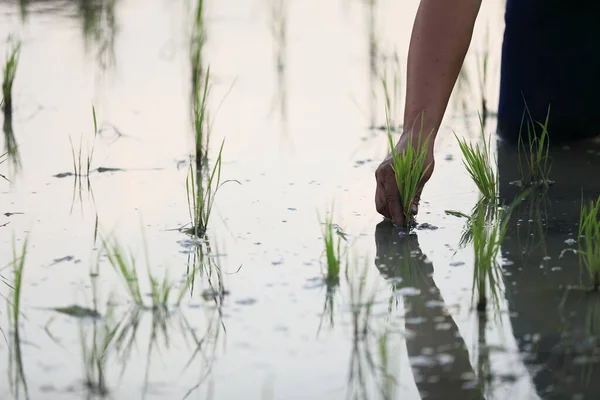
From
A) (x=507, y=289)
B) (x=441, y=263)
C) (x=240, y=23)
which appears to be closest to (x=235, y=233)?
(x=441, y=263)

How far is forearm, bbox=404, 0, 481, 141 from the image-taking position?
8.05 ft

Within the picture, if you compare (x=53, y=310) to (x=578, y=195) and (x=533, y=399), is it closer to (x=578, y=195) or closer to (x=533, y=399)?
(x=533, y=399)

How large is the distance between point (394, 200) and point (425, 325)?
57 centimetres

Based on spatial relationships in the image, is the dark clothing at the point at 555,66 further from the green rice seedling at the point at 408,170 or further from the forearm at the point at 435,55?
the green rice seedling at the point at 408,170

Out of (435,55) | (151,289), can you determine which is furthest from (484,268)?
(435,55)

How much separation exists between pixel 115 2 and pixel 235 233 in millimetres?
2894

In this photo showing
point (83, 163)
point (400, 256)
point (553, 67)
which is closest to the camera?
point (400, 256)

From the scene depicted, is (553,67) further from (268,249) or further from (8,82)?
(8,82)

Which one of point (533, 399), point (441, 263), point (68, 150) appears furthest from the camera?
point (68, 150)

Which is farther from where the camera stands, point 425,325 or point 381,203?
point 381,203

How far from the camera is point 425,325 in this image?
1871 mm

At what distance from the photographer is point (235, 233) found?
2.37 meters

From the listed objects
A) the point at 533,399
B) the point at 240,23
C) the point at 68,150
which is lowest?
the point at 533,399

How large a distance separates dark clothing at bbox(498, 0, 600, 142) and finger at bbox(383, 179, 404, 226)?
0.82 meters
